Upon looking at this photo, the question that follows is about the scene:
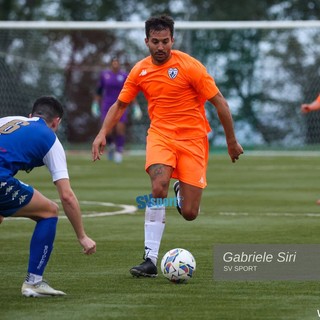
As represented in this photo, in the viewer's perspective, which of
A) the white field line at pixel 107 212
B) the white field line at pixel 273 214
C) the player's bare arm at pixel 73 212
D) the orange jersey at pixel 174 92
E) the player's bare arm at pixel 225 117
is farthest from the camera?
the white field line at pixel 107 212

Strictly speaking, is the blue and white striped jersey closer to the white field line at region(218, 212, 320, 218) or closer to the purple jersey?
the white field line at region(218, 212, 320, 218)

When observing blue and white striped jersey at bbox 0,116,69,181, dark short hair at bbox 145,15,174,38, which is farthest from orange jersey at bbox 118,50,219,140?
blue and white striped jersey at bbox 0,116,69,181

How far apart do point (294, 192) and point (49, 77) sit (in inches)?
687

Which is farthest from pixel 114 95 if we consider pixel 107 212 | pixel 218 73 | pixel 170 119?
pixel 170 119

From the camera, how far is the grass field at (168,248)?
25.1ft

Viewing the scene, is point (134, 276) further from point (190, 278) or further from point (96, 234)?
point (96, 234)

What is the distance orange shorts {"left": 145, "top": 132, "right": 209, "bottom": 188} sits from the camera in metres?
9.96

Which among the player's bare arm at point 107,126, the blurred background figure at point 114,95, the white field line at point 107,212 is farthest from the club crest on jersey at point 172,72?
the blurred background figure at point 114,95

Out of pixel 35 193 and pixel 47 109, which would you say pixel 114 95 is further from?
pixel 35 193

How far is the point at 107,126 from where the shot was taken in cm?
1002

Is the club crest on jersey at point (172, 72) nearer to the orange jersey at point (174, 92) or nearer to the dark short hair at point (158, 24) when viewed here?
the orange jersey at point (174, 92)

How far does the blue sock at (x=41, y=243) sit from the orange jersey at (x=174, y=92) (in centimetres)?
223

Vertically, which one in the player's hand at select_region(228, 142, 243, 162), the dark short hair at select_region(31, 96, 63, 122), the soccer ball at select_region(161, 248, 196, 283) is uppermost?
the dark short hair at select_region(31, 96, 63, 122)

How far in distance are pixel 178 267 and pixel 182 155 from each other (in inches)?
57.2
